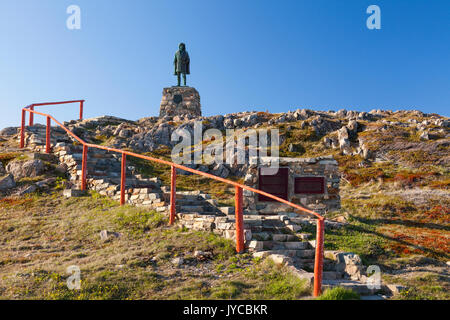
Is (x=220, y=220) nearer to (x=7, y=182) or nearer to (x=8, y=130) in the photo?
(x=7, y=182)

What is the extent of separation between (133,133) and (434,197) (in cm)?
2705

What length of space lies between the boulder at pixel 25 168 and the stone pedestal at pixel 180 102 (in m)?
23.0

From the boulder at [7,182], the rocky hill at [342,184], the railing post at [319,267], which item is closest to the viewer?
the railing post at [319,267]

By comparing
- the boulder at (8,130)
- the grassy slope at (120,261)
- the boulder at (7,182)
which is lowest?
the grassy slope at (120,261)

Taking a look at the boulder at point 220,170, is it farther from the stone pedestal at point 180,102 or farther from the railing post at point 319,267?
the railing post at point 319,267

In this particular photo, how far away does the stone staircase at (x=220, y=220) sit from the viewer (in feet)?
24.7

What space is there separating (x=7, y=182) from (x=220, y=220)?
9.67m

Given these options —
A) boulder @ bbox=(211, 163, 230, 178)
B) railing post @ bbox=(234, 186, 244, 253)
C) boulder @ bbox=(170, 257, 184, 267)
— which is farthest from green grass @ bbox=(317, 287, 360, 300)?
boulder @ bbox=(211, 163, 230, 178)

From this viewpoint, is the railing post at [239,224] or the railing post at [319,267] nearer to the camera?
the railing post at [319,267]

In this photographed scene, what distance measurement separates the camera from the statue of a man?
3572cm

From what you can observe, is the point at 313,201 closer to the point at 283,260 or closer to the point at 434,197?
the point at 434,197

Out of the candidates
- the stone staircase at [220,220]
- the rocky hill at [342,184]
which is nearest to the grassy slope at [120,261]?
the rocky hill at [342,184]

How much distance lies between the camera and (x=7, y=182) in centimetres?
1308

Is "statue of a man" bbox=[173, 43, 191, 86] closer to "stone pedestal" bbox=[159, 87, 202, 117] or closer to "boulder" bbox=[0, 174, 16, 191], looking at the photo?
"stone pedestal" bbox=[159, 87, 202, 117]
